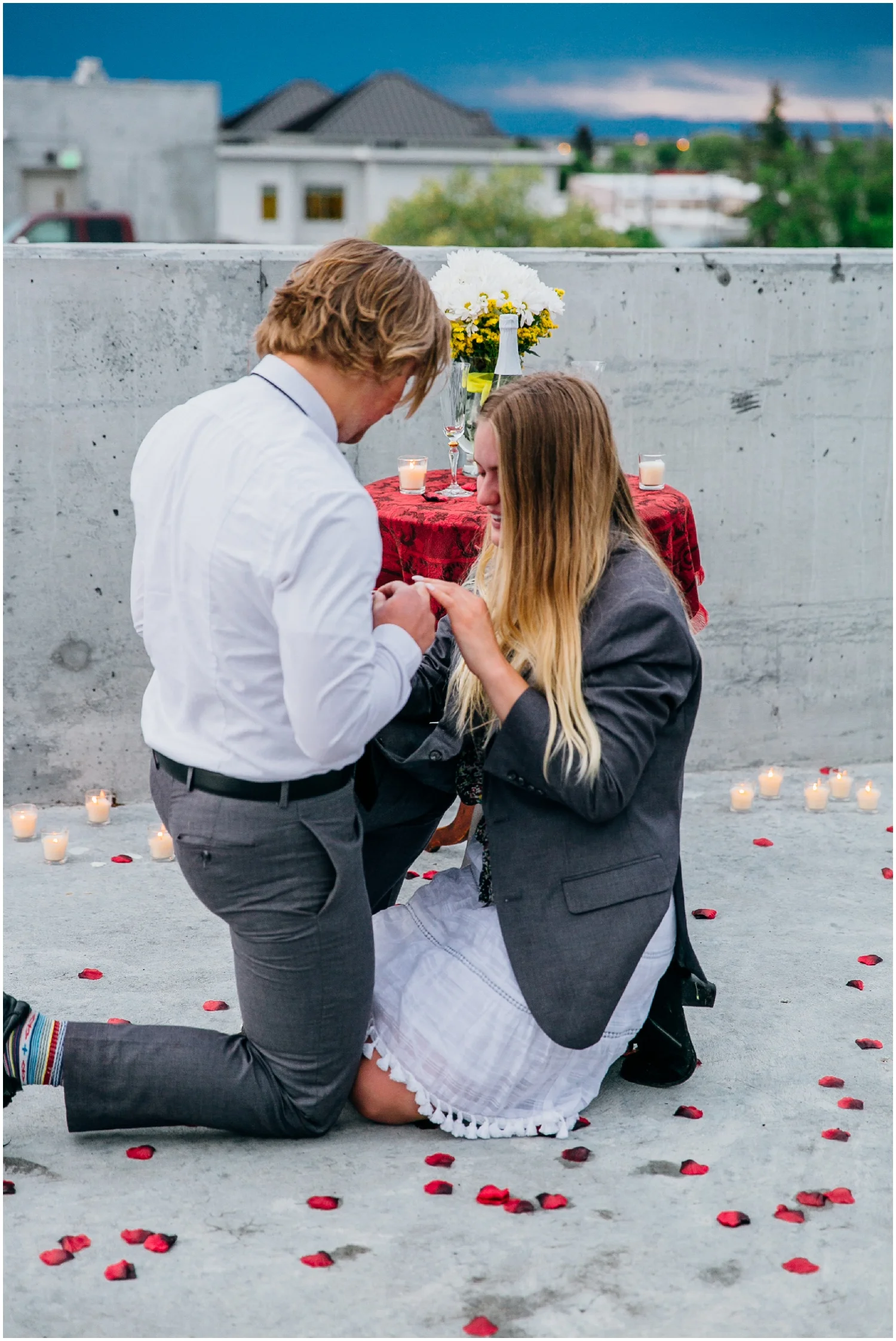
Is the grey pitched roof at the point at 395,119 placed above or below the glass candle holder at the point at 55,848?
above

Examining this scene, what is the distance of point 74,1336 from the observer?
2002 mm

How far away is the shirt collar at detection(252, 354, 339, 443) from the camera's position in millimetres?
2189

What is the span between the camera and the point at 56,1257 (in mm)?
2152

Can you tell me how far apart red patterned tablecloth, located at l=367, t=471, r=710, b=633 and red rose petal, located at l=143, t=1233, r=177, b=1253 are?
65.8 inches

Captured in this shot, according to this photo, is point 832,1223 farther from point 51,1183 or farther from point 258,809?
point 51,1183

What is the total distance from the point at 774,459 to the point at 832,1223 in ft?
9.77

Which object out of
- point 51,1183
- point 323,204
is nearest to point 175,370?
point 51,1183

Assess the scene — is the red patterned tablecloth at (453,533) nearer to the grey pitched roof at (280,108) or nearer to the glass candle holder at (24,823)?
the glass candle holder at (24,823)

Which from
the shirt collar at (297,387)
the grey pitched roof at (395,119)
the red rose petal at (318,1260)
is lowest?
the red rose petal at (318,1260)

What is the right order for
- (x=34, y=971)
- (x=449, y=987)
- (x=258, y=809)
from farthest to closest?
(x=34, y=971), (x=449, y=987), (x=258, y=809)

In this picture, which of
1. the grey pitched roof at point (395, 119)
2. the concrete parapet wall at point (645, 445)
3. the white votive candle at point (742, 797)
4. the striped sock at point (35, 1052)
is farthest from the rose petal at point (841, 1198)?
the grey pitched roof at point (395, 119)

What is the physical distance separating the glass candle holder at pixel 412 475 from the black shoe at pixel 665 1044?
153 cm

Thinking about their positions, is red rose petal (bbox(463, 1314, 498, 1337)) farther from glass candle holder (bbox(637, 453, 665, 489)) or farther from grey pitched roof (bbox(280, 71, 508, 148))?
grey pitched roof (bbox(280, 71, 508, 148))

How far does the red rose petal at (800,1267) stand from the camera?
2.16m
